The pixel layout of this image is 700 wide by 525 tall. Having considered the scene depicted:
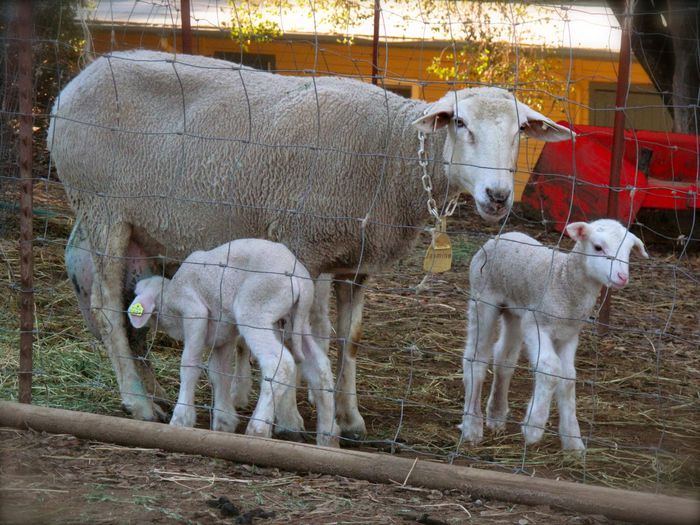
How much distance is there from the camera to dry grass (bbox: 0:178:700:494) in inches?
177

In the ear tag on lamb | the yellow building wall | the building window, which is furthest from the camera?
the building window

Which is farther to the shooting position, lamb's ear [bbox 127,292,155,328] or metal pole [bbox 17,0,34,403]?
lamb's ear [bbox 127,292,155,328]

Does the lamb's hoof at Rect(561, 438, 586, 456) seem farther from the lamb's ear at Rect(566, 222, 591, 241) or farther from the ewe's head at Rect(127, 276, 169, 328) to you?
the ewe's head at Rect(127, 276, 169, 328)

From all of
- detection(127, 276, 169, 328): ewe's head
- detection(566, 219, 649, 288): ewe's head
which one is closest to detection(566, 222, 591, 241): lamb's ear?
detection(566, 219, 649, 288): ewe's head

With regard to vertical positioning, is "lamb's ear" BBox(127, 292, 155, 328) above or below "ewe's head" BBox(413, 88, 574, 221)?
below

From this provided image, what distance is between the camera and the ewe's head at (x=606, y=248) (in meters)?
4.41

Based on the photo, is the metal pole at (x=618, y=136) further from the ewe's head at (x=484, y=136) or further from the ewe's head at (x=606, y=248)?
the ewe's head at (x=484, y=136)

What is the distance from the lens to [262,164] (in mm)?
4973

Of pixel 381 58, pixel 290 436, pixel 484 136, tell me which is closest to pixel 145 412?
pixel 290 436

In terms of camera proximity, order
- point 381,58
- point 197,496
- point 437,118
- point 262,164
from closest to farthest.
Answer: point 197,496 < point 437,118 < point 262,164 < point 381,58

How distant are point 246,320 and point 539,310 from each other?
1346 millimetres

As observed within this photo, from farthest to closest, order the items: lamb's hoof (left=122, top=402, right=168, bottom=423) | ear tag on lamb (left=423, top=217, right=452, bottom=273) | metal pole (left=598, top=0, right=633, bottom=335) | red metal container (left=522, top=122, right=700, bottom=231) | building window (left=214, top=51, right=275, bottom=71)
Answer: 1. building window (left=214, top=51, right=275, bottom=71)
2. red metal container (left=522, top=122, right=700, bottom=231)
3. metal pole (left=598, top=0, right=633, bottom=335)
4. lamb's hoof (left=122, top=402, right=168, bottom=423)
5. ear tag on lamb (left=423, top=217, right=452, bottom=273)

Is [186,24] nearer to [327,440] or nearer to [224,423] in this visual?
[224,423]

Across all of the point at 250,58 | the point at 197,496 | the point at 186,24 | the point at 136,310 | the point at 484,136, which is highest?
the point at 186,24
